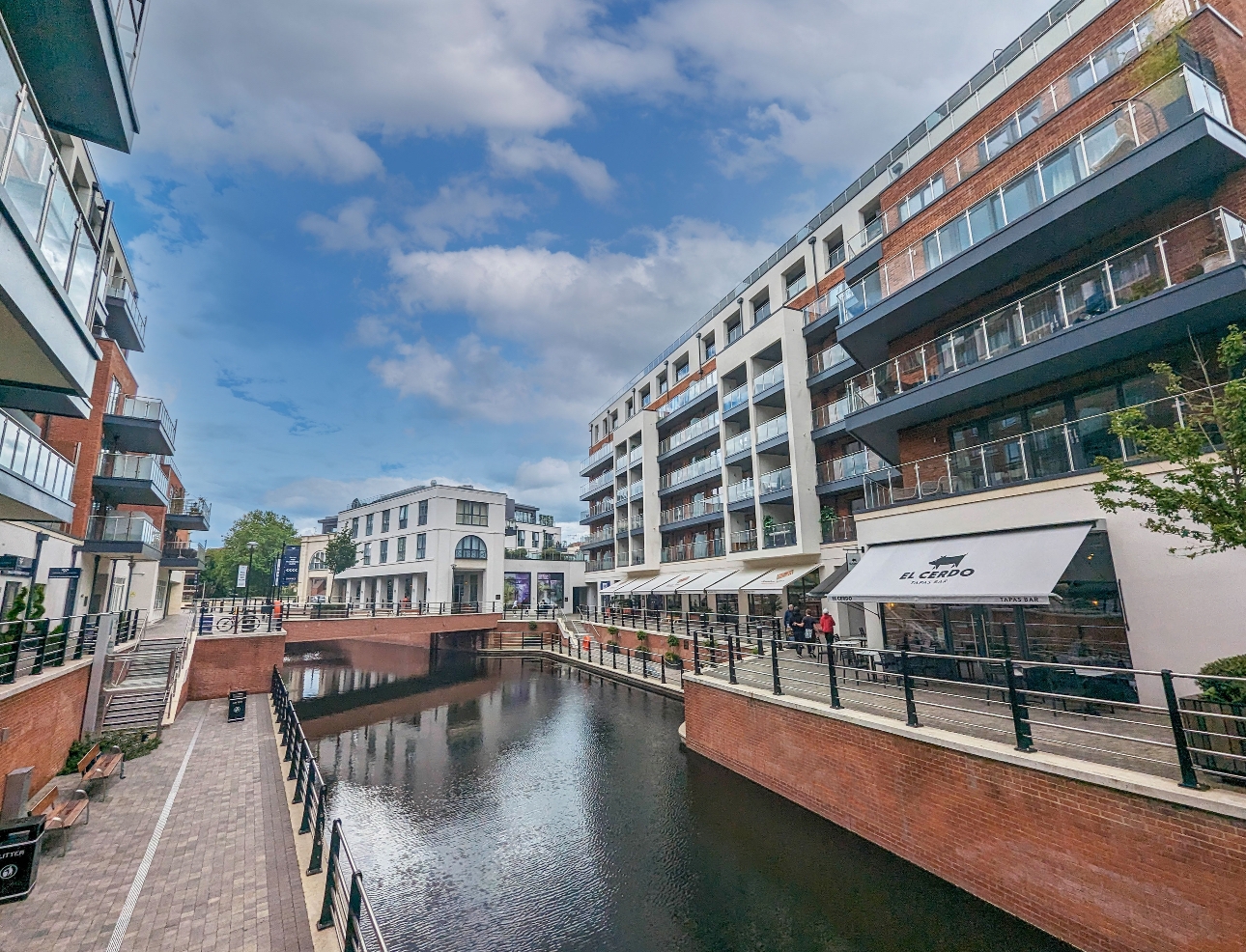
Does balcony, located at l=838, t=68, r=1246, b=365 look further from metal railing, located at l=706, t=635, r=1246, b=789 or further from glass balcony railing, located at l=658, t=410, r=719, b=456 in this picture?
glass balcony railing, located at l=658, t=410, r=719, b=456

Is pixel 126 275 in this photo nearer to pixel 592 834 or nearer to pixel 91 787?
pixel 91 787

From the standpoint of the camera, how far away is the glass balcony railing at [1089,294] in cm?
843

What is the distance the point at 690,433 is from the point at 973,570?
23038 millimetres

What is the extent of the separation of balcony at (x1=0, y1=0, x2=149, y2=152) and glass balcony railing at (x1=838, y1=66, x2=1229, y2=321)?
14.6 m

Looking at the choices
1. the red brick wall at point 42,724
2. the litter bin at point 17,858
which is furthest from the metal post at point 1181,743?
the red brick wall at point 42,724

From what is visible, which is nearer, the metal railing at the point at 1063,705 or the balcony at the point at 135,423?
Result: the metal railing at the point at 1063,705

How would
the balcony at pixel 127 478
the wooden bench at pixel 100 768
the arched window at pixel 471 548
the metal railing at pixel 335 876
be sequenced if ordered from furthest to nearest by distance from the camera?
the arched window at pixel 471 548 → the balcony at pixel 127 478 → the wooden bench at pixel 100 768 → the metal railing at pixel 335 876

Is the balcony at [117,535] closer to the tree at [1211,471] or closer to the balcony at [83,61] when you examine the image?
the balcony at [83,61]

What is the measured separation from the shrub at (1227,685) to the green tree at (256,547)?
6207 centimetres

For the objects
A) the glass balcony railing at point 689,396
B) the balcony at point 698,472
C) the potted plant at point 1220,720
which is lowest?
the potted plant at point 1220,720

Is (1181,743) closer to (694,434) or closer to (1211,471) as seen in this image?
(1211,471)

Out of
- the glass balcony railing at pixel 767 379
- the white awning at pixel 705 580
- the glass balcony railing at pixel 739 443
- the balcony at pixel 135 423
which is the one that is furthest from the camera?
the glass balcony railing at pixel 739 443

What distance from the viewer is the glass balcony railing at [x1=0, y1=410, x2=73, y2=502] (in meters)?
9.51

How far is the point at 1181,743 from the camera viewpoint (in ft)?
18.0
